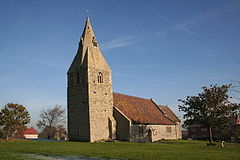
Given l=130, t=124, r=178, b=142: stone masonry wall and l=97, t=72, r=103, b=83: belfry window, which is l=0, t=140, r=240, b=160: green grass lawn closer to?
l=130, t=124, r=178, b=142: stone masonry wall

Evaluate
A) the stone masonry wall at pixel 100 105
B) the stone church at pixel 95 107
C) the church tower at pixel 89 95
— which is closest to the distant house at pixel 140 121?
the stone church at pixel 95 107

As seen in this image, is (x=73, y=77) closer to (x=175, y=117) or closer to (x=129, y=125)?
(x=129, y=125)

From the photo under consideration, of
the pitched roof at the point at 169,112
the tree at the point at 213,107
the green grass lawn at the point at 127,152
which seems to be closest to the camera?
the green grass lawn at the point at 127,152

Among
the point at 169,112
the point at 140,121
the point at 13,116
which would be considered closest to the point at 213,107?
the point at 140,121

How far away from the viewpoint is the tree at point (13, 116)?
139 feet

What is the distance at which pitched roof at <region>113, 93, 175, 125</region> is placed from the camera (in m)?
41.4

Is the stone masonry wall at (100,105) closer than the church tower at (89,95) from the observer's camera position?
Yes

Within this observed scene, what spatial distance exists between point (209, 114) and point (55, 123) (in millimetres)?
43645

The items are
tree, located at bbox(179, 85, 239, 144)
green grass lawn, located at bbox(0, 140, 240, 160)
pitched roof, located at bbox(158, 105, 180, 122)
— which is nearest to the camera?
green grass lawn, located at bbox(0, 140, 240, 160)

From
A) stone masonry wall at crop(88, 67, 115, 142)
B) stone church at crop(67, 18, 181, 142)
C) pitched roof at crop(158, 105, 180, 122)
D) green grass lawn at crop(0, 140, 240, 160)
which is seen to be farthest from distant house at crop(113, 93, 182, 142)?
green grass lawn at crop(0, 140, 240, 160)

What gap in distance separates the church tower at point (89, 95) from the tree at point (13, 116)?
1077 centimetres

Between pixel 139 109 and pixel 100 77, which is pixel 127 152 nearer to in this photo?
pixel 100 77

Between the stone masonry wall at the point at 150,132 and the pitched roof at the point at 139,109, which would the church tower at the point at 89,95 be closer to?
the pitched roof at the point at 139,109

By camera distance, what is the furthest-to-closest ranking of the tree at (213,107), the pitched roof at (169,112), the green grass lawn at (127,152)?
the pitched roof at (169,112) < the tree at (213,107) < the green grass lawn at (127,152)
